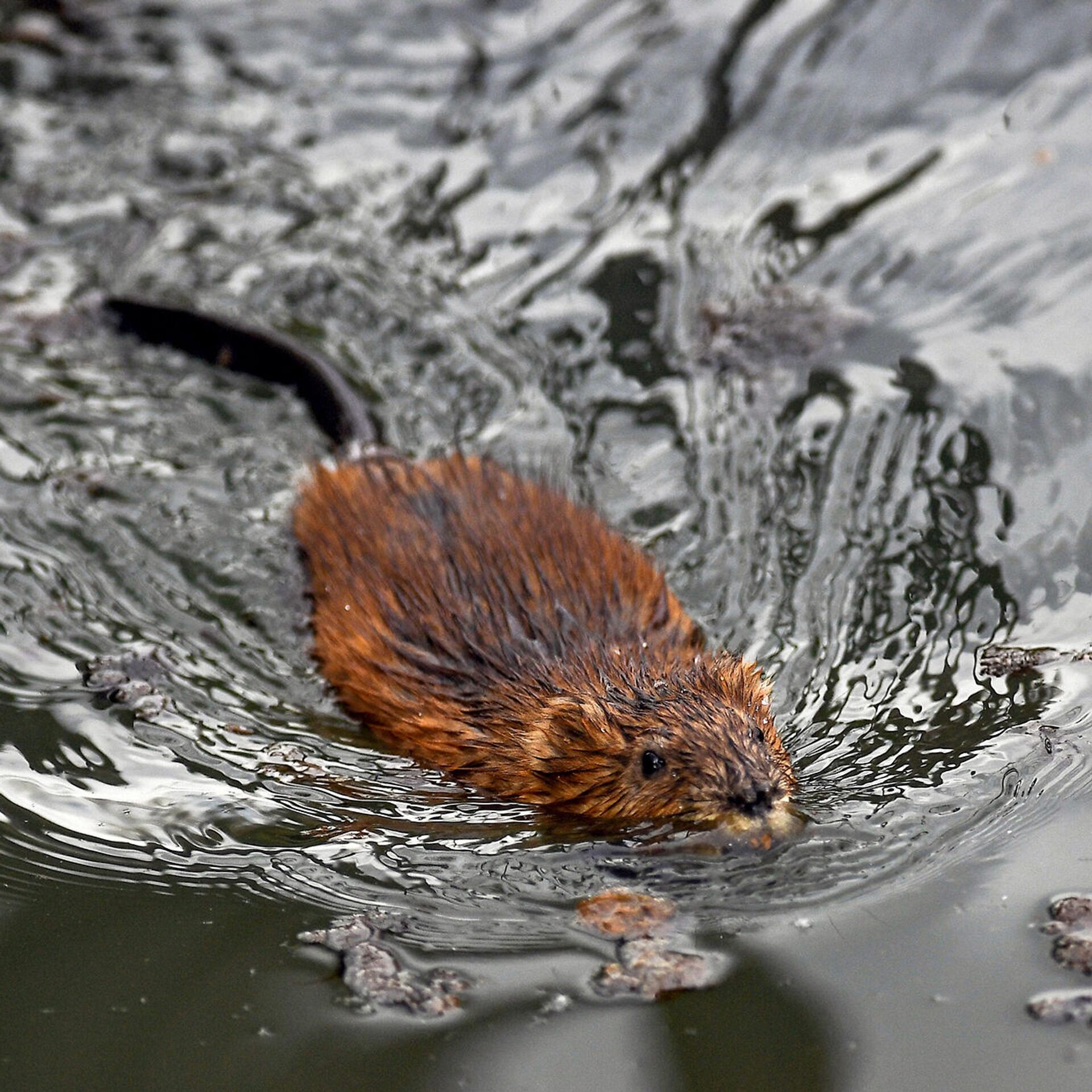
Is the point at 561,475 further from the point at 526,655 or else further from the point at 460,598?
the point at 526,655

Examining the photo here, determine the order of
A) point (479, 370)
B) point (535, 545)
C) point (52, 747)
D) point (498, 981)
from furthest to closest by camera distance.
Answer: point (479, 370), point (535, 545), point (52, 747), point (498, 981)

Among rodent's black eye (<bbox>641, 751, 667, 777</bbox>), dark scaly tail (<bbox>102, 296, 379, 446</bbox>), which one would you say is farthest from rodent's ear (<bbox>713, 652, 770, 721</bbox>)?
dark scaly tail (<bbox>102, 296, 379, 446</bbox>)

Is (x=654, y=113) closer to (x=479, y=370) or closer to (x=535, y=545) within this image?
(x=479, y=370)

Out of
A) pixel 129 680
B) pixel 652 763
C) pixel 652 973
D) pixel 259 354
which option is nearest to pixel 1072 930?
pixel 652 973

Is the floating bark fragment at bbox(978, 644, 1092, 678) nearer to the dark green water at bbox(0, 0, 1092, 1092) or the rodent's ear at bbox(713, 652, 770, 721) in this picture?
the dark green water at bbox(0, 0, 1092, 1092)

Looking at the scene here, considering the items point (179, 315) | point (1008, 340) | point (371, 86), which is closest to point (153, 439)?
point (179, 315)

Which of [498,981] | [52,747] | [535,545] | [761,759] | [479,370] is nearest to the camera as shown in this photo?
[498,981]
